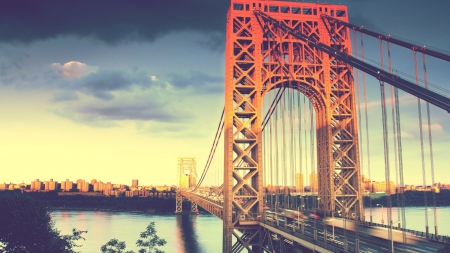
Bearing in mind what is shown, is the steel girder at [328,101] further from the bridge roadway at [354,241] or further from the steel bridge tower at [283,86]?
the bridge roadway at [354,241]

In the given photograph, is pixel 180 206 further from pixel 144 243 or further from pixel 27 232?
pixel 27 232

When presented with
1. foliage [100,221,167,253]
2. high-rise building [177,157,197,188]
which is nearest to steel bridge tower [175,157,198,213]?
high-rise building [177,157,197,188]

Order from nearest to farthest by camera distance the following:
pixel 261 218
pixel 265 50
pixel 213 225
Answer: pixel 261 218, pixel 265 50, pixel 213 225

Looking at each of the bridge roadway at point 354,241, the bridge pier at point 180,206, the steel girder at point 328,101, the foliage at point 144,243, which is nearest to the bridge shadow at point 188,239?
the foliage at point 144,243

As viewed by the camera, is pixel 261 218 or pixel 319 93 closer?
pixel 261 218

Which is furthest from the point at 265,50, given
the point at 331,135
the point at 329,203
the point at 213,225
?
the point at 213,225

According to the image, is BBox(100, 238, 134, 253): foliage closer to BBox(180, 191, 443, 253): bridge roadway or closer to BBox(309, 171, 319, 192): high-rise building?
BBox(180, 191, 443, 253): bridge roadway

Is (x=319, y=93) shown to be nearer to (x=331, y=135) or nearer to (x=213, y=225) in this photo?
(x=331, y=135)
